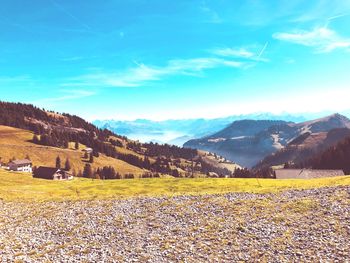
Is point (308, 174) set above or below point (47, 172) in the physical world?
above

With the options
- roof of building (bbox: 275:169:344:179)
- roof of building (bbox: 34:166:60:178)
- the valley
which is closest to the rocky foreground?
the valley

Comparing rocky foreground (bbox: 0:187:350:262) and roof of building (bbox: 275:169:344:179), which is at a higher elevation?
roof of building (bbox: 275:169:344:179)

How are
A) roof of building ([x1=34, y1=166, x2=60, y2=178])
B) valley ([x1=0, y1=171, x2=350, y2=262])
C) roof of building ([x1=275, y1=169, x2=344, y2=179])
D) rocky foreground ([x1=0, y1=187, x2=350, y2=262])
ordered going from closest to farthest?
rocky foreground ([x1=0, y1=187, x2=350, y2=262]) → valley ([x1=0, y1=171, x2=350, y2=262]) → roof of building ([x1=275, y1=169, x2=344, y2=179]) → roof of building ([x1=34, y1=166, x2=60, y2=178])

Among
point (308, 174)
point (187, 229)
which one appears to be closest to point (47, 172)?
point (308, 174)

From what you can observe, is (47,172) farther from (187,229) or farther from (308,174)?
(187,229)

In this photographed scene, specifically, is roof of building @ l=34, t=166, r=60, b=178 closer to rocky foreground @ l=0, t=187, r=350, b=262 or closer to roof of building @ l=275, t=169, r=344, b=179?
roof of building @ l=275, t=169, r=344, b=179

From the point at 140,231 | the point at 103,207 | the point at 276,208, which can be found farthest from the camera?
the point at 103,207

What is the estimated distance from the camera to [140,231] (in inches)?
1390

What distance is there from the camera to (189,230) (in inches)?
1348

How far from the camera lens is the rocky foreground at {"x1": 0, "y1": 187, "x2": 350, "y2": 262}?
2703cm

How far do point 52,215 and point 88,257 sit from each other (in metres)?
21.9

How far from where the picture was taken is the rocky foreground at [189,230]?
→ 27.0 m

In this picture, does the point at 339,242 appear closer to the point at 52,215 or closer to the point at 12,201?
the point at 52,215

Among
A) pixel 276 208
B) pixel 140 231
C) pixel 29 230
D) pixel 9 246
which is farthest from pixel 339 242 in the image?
pixel 29 230
